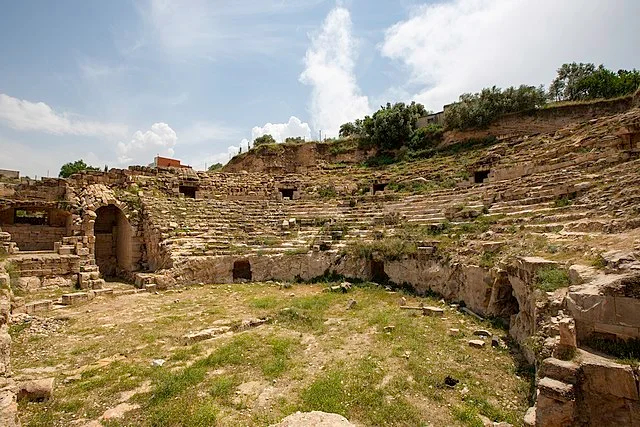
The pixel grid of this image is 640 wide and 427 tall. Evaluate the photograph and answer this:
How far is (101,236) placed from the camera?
47.4 feet

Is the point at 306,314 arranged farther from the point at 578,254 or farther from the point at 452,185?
the point at 452,185

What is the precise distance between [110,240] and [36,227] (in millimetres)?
2557

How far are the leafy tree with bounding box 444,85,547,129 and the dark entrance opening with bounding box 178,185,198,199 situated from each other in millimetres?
17140

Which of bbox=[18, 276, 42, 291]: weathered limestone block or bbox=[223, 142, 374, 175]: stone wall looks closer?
bbox=[18, 276, 42, 291]: weathered limestone block

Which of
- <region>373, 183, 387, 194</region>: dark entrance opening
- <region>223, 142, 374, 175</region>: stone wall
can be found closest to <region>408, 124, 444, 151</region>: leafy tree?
<region>223, 142, 374, 175</region>: stone wall

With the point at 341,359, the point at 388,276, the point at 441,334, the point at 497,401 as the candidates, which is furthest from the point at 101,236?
the point at 497,401

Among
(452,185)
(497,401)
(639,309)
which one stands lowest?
(497,401)

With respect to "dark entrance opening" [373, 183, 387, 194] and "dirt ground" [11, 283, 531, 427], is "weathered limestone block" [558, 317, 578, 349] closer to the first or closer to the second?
"dirt ground" [11, 283, 531, 427]

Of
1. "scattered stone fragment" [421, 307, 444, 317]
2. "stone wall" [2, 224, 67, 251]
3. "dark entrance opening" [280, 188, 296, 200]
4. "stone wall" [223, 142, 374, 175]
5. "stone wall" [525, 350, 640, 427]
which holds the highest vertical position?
"stone wall" [223, 142, 374, 175]

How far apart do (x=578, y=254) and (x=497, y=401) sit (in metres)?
2.94

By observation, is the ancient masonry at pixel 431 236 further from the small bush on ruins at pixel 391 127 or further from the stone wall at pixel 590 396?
the small bush on ruins at pixel 391 127

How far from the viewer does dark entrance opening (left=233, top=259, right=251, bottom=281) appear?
12.5m

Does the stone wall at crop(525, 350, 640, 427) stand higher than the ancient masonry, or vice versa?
the ancient masonry

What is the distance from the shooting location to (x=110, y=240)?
14.6 metres
